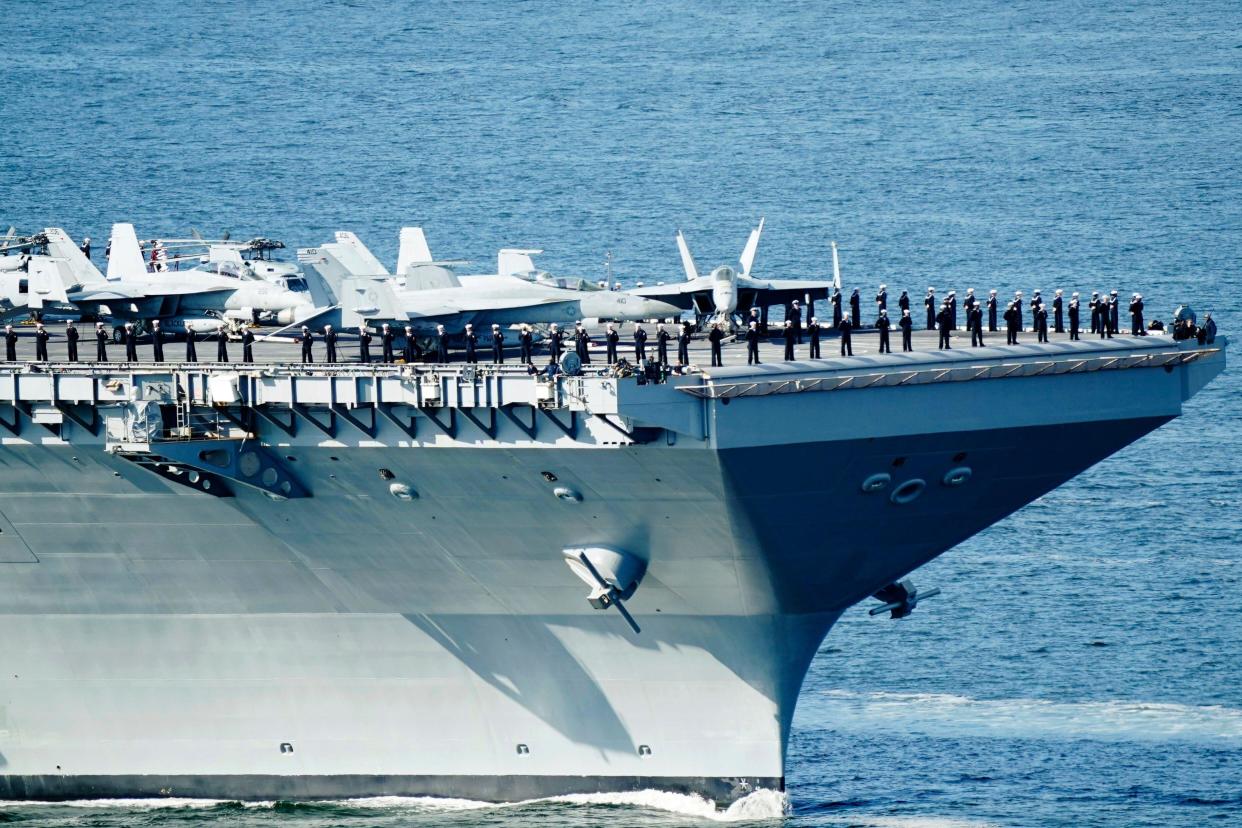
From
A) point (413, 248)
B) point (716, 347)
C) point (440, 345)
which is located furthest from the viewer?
point (413, 248)

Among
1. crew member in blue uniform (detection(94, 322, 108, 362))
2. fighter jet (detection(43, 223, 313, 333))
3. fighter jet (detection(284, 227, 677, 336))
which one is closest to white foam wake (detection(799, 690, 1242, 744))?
fighter jet (detection(284, 227, 677, 336))

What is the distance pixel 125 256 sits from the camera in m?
49.0

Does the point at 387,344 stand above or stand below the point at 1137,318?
below

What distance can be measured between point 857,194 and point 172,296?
55.6 m

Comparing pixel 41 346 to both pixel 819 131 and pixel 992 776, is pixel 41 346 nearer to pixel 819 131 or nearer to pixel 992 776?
pixel 992 776

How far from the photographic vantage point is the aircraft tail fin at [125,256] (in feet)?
160

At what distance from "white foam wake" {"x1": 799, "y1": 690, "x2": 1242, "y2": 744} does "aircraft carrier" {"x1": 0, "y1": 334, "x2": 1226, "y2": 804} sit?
5.01 meters

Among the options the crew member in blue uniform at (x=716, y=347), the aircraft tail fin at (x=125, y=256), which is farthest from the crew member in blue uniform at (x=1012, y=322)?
the aircraft tail fin at (x=125, y=256)

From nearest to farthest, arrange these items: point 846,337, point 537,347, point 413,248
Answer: point 846,337
point 537,347
point 413,248

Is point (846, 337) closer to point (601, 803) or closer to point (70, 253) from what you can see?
point (601, 803)

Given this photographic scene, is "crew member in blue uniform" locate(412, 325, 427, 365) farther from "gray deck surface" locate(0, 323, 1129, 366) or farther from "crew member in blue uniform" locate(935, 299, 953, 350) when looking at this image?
"crew member in blue uniform" locate(935, 299, 953, 350)

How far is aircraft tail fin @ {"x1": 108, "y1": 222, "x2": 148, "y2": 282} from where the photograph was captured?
160 feet

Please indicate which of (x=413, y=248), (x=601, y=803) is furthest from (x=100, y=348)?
(x=601, y=803)

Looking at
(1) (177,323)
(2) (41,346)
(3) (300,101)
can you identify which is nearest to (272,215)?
(3) (300,101)
